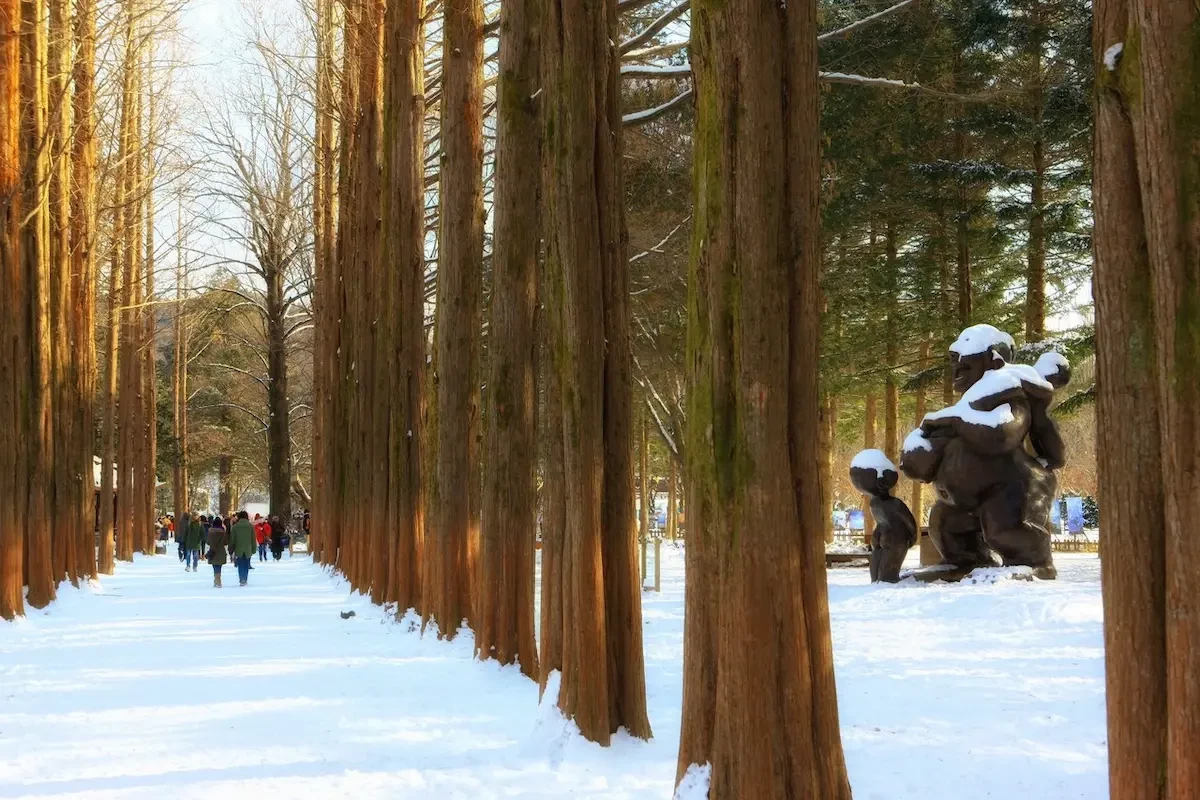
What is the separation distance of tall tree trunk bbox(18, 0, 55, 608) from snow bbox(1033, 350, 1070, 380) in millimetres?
12894

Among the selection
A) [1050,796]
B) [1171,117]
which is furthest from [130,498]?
[1171,117]

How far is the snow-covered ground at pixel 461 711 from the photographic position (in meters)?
6.65

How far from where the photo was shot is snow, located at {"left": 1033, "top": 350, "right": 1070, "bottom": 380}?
631 inches

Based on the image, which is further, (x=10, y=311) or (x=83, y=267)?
(x=83, y=267)

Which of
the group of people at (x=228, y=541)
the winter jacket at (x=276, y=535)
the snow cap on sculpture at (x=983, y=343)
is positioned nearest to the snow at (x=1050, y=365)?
the snow cap on sculpture at (x=983, y=343)

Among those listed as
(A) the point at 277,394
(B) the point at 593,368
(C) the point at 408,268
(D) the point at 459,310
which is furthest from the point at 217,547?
(B) the point at 593,368

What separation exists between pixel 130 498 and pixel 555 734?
102 feet

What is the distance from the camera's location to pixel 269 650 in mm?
13227

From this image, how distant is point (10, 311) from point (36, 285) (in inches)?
33.6

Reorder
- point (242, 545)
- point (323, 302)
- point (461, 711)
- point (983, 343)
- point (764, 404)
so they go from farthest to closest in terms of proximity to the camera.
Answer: point (323, 302), point (242, 545), point (983, 343), point (461, 711), point (764, 404)

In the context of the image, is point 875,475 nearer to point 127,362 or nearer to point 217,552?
point 217,552

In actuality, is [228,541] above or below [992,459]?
below

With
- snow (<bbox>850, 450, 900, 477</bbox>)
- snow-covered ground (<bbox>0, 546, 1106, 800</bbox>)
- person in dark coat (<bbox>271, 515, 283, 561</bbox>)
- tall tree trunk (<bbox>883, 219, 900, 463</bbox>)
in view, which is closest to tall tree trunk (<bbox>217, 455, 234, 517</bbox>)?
person in dark coat (<bbox>271, 515, 283, 561</bbox>)

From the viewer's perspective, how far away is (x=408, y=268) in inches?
648
